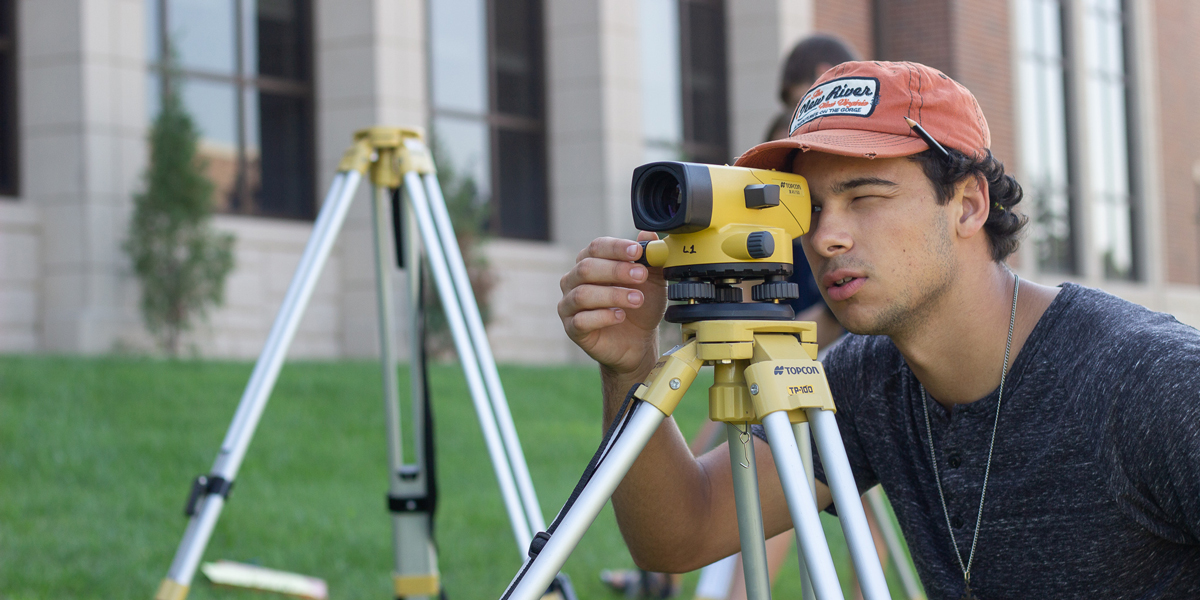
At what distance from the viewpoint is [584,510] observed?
1.63m

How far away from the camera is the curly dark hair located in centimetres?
200

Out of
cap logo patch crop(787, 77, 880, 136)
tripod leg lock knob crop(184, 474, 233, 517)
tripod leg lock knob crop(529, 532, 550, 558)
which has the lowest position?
tripod leg lock knob crop(184, 474, 233, 517)

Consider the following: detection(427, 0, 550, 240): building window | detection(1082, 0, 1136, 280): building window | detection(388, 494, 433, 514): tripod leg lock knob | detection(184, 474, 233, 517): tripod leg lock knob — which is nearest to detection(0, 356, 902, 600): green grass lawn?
detection(388, 494, 433, 514): tripod leg lock knob

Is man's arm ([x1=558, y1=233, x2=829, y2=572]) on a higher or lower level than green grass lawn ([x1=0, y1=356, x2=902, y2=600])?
higher

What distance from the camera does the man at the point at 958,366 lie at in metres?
1.82

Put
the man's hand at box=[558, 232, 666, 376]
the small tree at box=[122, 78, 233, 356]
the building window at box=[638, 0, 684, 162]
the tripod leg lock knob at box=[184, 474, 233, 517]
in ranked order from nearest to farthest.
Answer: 1. the man's hand at box=[558, 232, 666, 376]
2. the tripod leg lock knob at box=[184, 474, 233, 517]
3. the small tree at box=[122, 78, 233, 356]
4. the building window at box=[638, 0, 684, 162]

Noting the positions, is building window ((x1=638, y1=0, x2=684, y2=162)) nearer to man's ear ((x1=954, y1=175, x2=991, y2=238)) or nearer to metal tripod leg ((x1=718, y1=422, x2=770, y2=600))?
man's ear ((x1=954, y1=175, x2=991, y2=238))

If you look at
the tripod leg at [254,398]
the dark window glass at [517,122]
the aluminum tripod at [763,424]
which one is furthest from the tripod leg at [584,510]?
the dark window glass at [517,122]

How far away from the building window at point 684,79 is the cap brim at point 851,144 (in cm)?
1112

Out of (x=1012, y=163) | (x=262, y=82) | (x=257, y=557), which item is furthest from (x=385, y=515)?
(x=1012, y=163)

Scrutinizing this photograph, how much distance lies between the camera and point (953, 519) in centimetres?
207

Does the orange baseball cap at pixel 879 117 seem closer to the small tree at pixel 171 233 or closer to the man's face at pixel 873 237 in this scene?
the man's face at pixel 873 237

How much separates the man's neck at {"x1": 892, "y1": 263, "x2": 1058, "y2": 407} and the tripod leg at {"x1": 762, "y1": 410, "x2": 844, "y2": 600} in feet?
1.72

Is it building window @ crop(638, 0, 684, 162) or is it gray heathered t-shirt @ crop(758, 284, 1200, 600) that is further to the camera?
building window @ crop(638, 0, 684, 162)
